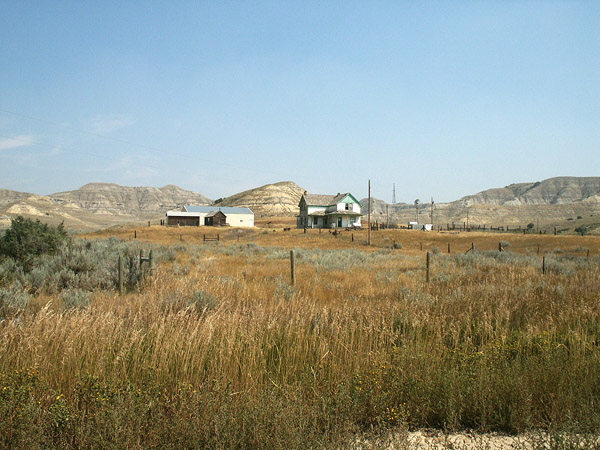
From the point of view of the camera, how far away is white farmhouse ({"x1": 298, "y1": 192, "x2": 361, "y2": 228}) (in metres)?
75.4

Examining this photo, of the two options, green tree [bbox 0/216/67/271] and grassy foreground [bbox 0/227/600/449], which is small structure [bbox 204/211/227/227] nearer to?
green tree [bbox 0/216/67/271]

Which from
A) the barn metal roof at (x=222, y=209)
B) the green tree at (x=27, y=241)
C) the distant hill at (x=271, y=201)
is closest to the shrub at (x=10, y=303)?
the green tree at (x=27, y=241)

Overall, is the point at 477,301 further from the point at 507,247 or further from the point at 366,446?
the point at 507,247

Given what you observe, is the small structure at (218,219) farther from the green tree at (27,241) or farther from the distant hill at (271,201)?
the green tree at (27,241)

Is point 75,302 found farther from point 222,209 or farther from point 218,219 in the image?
point 222,209

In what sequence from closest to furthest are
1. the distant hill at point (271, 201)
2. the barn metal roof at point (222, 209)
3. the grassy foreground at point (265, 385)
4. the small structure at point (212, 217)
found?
the grassy foreground at point (265, 385) < the small structure at point (212, 217) < the barn metal roof at point (222, 209) < the distant hill at point (271, 201)

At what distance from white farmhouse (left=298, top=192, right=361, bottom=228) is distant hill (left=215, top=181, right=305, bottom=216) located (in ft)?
191

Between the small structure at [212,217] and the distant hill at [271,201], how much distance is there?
162 ft

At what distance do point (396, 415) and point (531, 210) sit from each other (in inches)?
6173

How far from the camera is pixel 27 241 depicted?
14023 mm

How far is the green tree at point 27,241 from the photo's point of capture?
13828 millimetres

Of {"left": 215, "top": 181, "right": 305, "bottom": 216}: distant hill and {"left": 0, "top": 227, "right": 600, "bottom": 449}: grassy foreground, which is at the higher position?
{"left": 215, "top": 181, "right": 305, "bottom": 216}: distant hill

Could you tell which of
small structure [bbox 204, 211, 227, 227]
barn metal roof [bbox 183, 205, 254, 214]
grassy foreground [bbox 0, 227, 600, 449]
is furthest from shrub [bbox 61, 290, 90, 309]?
barn metal roof [bbox 183, 205, 254, 214]

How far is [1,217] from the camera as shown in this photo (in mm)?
98250
